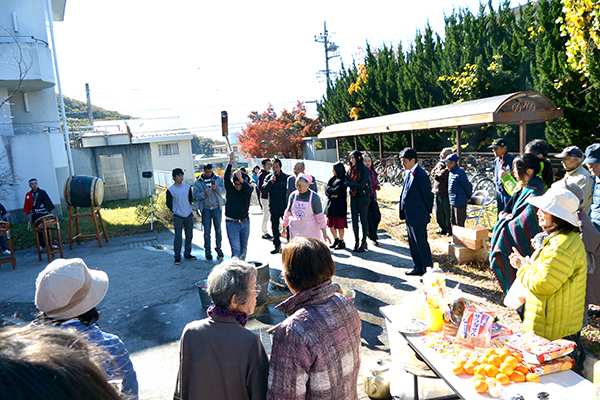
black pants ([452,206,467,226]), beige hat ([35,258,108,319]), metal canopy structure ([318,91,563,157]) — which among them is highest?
metal canopy structure ([318,91,563,157])

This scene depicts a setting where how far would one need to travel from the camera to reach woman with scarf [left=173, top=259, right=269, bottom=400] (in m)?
2.06

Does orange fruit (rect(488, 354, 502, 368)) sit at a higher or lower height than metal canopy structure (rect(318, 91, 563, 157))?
lower

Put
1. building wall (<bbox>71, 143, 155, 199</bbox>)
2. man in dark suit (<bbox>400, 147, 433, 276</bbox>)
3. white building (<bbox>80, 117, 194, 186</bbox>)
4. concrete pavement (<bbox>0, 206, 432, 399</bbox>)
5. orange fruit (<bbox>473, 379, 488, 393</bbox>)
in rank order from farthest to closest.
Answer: white building (<bbox>80, 117, 194, 186</bbox>) → building wall (<bbox>71, 143, 155, 199</bbox>) → man in dark suit (<bbox>400, 147, 433, 276</bbox>) → concrete pavement (<bbox>0, 206, 432, 399</bbox>) → orange fruit (<bbox>473, 379, 488, 393</bbox>)

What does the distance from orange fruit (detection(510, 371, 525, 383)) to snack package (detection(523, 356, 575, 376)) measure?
92 millimetres

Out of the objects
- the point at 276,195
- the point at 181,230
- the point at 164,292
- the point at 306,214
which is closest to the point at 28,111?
the point at 181,230

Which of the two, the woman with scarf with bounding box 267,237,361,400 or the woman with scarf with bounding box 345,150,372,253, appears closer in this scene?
the woman with scarf with bounding box 267,237,361,400

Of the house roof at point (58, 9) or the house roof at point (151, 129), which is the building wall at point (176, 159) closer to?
the house roof at point (151, 129)

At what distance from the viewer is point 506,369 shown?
2436 millimetres

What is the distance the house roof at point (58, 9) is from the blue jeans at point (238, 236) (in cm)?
1996

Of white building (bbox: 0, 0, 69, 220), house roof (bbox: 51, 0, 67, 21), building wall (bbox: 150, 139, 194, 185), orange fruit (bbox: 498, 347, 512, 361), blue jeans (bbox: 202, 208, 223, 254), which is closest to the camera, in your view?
orange fruit (bbox: 498, 347, 512, 361)

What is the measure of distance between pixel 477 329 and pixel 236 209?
4848 millimetres

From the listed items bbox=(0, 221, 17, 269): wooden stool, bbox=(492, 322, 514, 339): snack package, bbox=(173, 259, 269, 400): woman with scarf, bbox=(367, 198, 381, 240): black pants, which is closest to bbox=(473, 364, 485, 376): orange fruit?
bbox=(492, 322, 514, 339): snack package

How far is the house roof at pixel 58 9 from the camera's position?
66.4 ft

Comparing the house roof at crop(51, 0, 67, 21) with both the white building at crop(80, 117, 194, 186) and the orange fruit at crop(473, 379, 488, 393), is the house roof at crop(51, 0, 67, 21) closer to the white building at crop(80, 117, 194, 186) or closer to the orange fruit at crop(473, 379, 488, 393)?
the white building at crop(80, 117, 194, 186)
